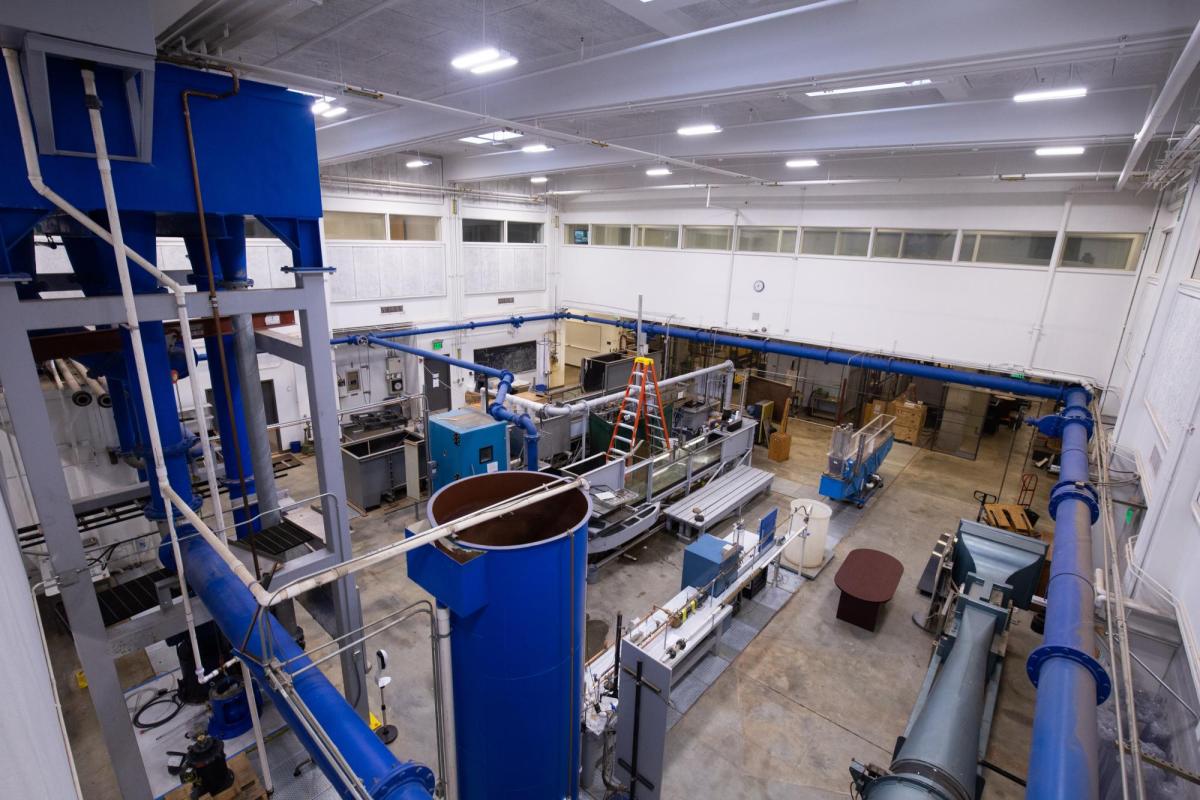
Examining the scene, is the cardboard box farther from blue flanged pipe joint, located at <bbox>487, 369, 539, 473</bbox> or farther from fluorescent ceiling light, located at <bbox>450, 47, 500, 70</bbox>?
fluorescent ceiling light, located at <bbox>450, 47, 500, 70</bbox>

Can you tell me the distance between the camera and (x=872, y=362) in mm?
12008

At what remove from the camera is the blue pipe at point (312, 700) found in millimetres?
2215

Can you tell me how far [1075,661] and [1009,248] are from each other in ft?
33.8

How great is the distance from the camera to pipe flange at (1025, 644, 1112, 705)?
2.85 meters

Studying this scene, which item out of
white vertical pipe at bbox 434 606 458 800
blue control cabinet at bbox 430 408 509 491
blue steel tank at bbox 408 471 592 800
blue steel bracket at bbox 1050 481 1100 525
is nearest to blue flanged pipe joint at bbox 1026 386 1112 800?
blue steel bracket at bbox 1050 481 1100 525

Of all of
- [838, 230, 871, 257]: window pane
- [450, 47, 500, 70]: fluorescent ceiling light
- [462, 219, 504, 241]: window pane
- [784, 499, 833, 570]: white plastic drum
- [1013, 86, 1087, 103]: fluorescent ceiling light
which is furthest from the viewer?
[462, 219, 504, 241]: window pane

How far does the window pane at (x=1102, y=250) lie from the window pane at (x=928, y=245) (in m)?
1.86

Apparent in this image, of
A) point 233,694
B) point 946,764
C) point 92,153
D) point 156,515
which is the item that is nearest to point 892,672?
point 946,764

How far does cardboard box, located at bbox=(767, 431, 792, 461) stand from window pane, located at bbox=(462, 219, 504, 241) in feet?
30.6

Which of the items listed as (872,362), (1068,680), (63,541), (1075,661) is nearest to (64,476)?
(63,541)

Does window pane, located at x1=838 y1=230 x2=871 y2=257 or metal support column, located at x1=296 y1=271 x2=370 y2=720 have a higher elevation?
window pane, located at x1=838 y1=230 x2=871 y2=257

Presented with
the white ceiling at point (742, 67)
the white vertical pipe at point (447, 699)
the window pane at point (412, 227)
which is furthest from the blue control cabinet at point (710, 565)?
the window pane at point (412, 227)

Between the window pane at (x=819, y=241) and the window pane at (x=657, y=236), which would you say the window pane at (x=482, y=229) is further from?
the window pane at (x=819, y=241)

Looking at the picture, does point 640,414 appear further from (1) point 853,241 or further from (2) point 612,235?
(2) point 612,235
